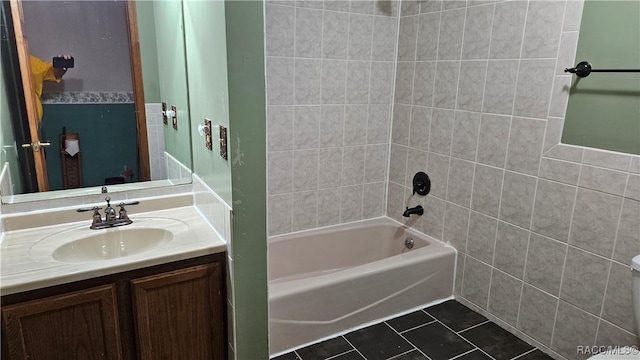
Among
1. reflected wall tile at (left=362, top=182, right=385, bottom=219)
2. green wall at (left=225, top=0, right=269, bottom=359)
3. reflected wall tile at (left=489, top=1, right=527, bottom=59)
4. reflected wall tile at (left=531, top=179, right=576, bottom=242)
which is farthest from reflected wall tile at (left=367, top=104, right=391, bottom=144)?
green wall at (left=225, top=0, right=269, bottom=359)

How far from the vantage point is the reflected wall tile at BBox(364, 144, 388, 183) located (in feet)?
9.54

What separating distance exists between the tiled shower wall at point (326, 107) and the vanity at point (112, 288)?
90 cm

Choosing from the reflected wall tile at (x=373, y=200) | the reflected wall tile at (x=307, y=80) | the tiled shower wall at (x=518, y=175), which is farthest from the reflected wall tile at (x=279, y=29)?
the reflected wall tile at (x=373, y=200)

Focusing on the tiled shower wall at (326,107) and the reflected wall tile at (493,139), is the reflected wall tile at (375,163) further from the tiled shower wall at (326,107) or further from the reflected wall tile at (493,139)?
the reflected wall tile at (493,139)

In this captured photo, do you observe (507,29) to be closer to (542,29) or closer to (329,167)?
(542,29)

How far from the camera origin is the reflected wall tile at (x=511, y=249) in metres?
2.13

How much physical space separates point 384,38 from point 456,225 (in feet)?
4.30

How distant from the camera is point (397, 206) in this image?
298cm

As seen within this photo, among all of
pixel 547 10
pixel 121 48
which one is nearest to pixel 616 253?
pixel 547 10

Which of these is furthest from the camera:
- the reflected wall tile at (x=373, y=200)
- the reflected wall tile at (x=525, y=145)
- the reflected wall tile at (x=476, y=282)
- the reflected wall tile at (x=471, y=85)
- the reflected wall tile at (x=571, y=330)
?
the reflected wall tile at (x=373, y=200)

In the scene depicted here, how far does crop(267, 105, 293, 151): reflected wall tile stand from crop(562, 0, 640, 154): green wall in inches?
58.9

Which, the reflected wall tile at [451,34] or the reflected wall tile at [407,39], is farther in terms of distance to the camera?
the reflected wall tile at [407,39]

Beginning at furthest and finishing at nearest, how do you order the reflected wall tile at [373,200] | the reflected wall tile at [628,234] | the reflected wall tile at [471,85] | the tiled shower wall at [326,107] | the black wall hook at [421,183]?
the reflected wall tile at [373,200], the black wall hook at [421,183], the tiled shower wall at [326,107], the reflected wall tile at [471,85], the reflected wall tile at [628,234]

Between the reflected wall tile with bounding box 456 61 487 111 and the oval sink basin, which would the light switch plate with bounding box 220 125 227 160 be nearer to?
the oval sink basin
